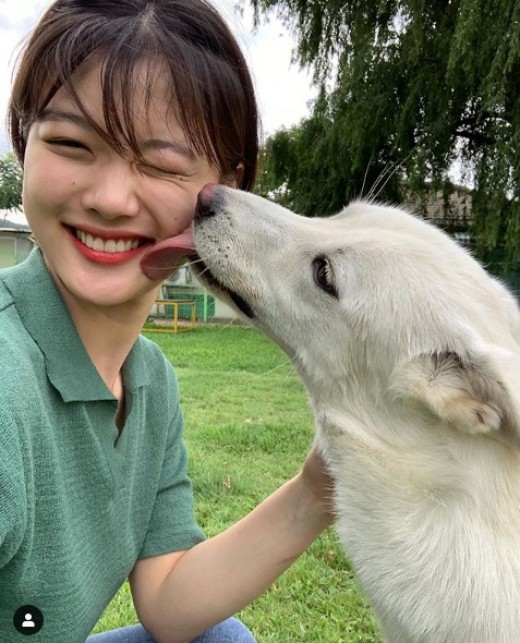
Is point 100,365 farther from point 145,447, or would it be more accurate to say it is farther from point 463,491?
point 463,491

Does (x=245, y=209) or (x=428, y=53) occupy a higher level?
(x=428, y=53)

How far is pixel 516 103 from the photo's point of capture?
840 centimetres

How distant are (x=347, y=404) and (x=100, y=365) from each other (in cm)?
73

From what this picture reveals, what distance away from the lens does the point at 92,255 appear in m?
1.57

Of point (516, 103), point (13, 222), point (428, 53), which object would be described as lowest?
point (13, 222)

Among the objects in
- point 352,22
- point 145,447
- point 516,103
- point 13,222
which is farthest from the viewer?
point 13,222

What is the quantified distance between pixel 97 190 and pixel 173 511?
1048 millimetres

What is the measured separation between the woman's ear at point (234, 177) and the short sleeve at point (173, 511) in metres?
0.76

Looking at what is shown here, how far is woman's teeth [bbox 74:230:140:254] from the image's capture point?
158 centimetres

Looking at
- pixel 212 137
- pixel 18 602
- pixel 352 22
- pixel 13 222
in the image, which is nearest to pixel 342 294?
pixel 212 137

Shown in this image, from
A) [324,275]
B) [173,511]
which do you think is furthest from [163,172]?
[173,511]

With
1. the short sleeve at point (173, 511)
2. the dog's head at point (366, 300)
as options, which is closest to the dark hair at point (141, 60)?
the dog's head at point (366, 300)

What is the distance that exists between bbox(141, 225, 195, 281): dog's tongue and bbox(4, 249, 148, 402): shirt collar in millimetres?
235

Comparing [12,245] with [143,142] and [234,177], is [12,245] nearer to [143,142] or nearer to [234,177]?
[234,177]
